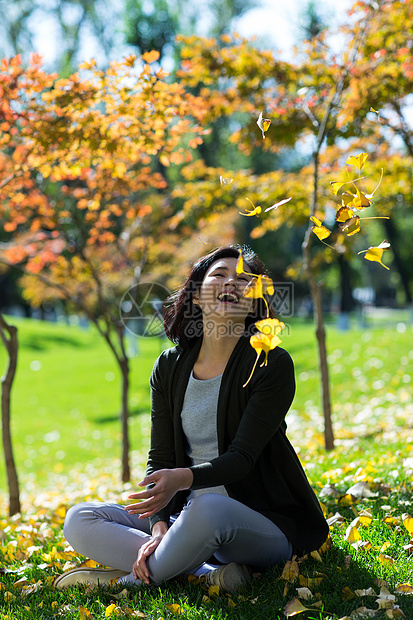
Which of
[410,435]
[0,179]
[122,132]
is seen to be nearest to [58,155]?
[122,132]

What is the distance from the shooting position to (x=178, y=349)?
2.64 m

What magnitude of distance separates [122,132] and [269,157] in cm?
2428

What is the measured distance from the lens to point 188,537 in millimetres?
2057

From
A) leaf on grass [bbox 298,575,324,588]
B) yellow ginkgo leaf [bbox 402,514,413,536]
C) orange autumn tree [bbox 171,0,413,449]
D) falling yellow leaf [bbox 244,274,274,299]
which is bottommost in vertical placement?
leaf on grass [bbox 298,575,324,588]

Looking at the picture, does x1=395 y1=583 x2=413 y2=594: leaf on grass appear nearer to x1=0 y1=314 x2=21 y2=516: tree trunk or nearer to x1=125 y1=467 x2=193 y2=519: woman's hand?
x1=125 y1=467 x2=193 y2=519: woman's hand

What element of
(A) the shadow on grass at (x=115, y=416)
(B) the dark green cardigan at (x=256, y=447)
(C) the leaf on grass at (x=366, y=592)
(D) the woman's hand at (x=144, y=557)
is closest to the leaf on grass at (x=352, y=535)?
(B) the dark green cardigan at (x=256, y=447)

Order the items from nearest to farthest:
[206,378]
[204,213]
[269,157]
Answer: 1. [206,378]
2. [204,213]
3. [269,157]

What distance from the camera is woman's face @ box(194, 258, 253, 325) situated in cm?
241

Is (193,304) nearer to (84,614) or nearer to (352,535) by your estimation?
(352,535)

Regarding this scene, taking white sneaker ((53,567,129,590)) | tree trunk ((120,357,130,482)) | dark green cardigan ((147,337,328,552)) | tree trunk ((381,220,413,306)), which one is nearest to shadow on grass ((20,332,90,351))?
tree trunk ((381,220,413,306))

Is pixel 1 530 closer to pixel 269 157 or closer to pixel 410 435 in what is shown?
pixel 410 435

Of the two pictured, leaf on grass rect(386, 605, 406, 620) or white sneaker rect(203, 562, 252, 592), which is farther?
white sneaker rect(203, 562, 252, 592)

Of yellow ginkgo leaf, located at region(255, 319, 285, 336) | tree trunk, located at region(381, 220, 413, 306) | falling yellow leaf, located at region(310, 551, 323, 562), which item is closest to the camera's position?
yellow ginkgo leaf, located at region(255, 319, 285, 336)

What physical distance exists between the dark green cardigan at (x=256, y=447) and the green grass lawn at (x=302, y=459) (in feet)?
0.66
